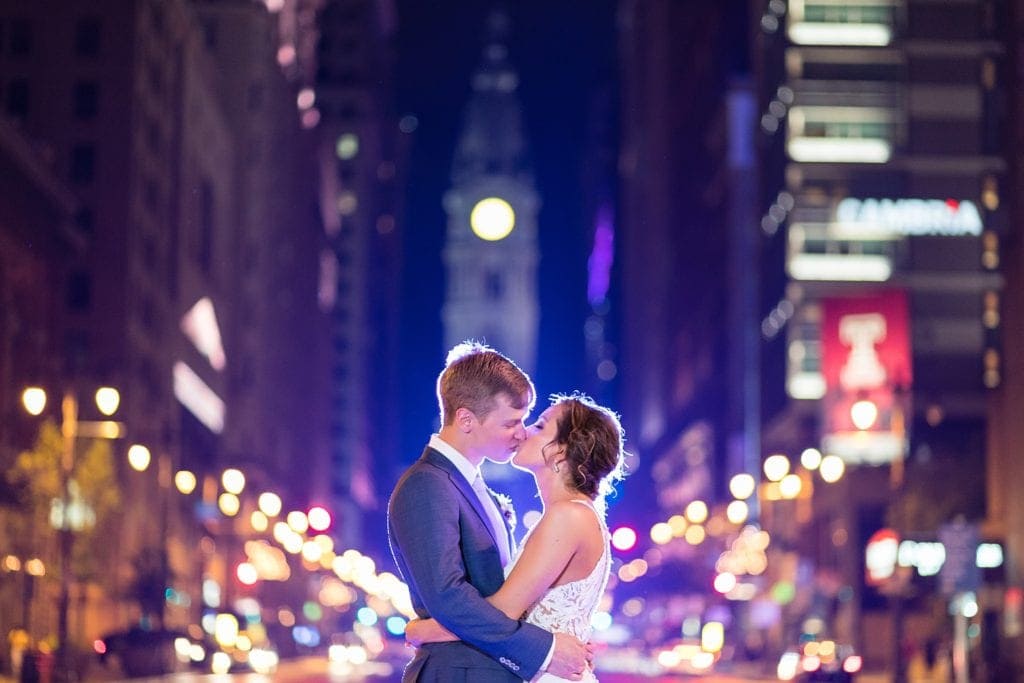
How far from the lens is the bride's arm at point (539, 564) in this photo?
6.87 metres

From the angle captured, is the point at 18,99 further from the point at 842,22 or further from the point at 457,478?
the point at 457,478

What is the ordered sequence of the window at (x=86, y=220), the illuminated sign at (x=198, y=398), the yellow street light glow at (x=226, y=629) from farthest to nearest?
the illuminated sign at (x=198, y=398) < the window at (x=86, y=220) < the yellow street light glow at (x=226, y=629)

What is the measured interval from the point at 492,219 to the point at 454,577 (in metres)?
7.54

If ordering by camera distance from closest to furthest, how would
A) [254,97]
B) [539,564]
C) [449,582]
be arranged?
1. [449,582]
2. [539,564]
3. [254,97]

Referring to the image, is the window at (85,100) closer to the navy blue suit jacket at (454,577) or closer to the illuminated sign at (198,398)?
the illuminated sign at (198,398)

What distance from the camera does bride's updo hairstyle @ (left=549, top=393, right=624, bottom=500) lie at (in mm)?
7102

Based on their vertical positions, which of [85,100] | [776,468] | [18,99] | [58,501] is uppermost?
[18,99]

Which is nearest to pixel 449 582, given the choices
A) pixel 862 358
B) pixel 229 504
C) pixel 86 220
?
pixel 229 504

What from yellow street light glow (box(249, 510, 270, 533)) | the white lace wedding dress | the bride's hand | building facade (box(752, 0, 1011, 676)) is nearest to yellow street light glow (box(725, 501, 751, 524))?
yellow street light glow (box(249, 510, 270, 533))

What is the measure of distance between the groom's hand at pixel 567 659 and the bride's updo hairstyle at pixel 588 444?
2.13 feet

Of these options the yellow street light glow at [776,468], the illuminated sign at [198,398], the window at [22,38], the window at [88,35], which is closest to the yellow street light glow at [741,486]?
the yellow street light glow at [776,468]

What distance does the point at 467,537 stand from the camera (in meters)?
6.96

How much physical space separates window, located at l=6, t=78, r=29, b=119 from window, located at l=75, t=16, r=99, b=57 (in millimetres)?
3399

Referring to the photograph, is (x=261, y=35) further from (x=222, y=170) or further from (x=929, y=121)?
(x=929, y=121)
